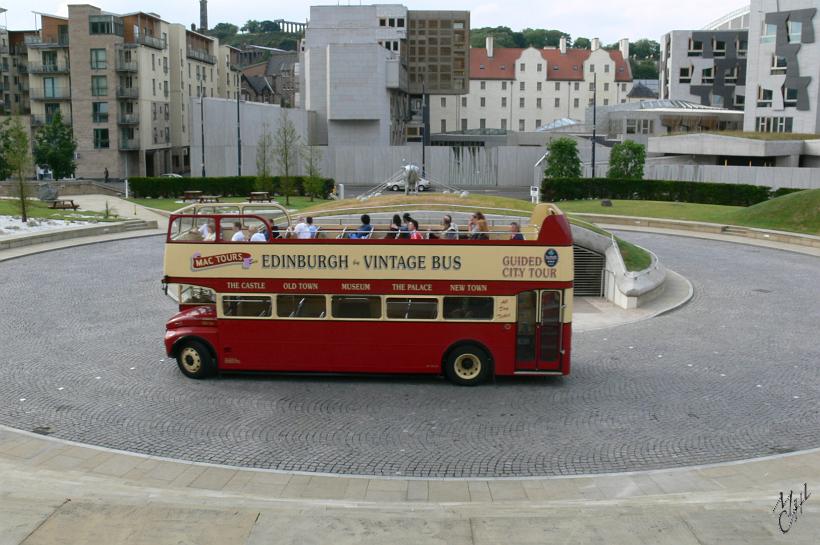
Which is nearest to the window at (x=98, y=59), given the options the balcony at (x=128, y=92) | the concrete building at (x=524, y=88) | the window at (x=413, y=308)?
the balcony at (x=128, y=92)

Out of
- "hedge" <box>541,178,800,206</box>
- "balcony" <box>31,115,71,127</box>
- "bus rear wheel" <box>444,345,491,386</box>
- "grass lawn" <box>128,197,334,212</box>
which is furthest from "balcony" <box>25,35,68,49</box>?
"bus rear wheel" <box>444,345,491,386</box>

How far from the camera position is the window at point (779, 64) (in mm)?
78188

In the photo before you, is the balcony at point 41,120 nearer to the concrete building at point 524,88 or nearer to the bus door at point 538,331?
the concrete building at point 524,88

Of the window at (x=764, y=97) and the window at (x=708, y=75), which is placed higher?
the window at (x=708, y=75)

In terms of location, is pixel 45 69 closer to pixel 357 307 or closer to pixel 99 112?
pixel 99 112

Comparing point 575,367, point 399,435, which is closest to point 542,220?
point 575,367

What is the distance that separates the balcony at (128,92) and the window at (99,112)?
1.86 meters

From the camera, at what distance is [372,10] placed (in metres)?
89.9

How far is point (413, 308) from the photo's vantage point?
56.5ft

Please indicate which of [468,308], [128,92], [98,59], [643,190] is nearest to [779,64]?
[643,190]

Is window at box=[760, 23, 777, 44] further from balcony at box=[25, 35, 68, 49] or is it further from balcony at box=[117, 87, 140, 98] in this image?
balcony at box=[25, 35, 68, 49]

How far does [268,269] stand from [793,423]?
10.5 metres

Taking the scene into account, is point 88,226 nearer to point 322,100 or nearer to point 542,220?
point 542,220

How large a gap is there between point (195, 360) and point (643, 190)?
4642cm
